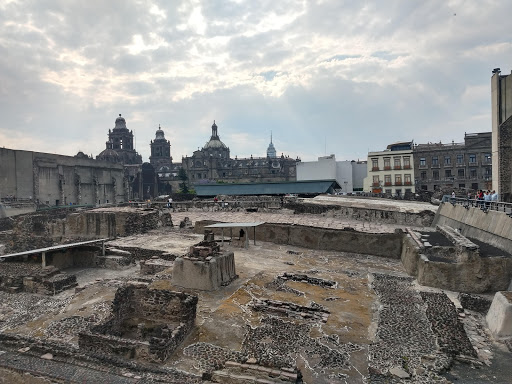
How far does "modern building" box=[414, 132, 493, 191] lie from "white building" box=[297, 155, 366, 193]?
7.89 m

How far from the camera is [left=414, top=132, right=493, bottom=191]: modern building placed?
42.7 m

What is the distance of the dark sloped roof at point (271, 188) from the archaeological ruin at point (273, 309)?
18.9 metres

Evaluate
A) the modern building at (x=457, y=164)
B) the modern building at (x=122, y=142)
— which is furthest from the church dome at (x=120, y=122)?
the modern building at (x=457, y=164)

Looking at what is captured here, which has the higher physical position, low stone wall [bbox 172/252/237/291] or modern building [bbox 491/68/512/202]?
modern building [bbox 491/68/512/202]

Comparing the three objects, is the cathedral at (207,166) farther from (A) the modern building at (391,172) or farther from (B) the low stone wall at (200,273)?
(B) the low stone wall at (200,273)

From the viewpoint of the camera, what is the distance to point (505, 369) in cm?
648

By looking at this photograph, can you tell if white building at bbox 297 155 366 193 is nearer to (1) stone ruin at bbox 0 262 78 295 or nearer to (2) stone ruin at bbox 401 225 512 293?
(2) stone ruin at bbox 401 225 512 293

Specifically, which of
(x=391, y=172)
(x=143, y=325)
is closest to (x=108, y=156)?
(x=391, y=172)

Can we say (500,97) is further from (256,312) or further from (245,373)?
(245,373)

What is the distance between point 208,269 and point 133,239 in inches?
399

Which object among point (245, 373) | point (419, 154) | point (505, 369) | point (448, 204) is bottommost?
point (505, 369)

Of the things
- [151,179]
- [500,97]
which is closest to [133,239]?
[500,97]

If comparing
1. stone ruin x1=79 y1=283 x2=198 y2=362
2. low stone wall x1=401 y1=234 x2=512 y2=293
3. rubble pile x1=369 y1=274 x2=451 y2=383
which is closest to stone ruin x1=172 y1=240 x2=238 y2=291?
stone ruin x1=79 y1=283 x2=198 y2=362

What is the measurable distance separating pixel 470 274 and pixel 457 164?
3851 cm
